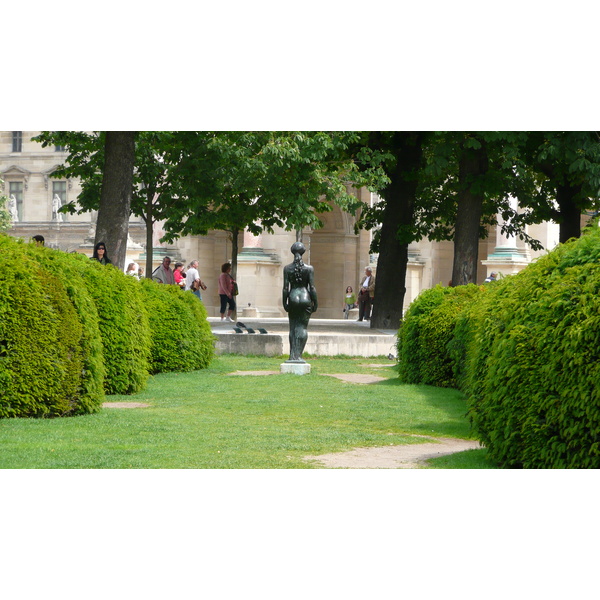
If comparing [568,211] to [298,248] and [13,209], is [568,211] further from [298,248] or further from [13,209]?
[13,209]

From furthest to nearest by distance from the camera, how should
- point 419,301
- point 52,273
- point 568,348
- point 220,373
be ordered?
point 220,373, point 419,301, point 52,273, point 568,348

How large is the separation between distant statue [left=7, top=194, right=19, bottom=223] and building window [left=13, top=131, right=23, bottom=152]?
4.39 meters

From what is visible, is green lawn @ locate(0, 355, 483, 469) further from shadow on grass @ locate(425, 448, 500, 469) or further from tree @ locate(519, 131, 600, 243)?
tree @ locate(519, 131, 600, 243)

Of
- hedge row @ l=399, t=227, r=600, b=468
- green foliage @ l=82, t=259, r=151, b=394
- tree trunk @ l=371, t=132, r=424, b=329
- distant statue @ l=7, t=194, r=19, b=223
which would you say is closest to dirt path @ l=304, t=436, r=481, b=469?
hedge row @ l=399, t=227, r=600, b=468

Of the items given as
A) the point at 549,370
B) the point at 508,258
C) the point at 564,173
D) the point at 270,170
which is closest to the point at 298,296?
the point at 270,170

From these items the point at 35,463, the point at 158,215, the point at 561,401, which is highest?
the point at 158,215

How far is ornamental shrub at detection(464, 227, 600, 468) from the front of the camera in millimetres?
6824

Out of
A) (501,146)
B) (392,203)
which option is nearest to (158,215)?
(392,203)

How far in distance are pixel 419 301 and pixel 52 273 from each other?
271 inches

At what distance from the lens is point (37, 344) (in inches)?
406

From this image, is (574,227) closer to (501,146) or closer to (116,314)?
(501,146)

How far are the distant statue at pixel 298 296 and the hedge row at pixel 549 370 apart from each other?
8.76 metres

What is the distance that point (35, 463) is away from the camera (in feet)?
24.9

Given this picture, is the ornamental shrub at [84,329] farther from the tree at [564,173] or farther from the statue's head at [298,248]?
the tree at [564,173]
